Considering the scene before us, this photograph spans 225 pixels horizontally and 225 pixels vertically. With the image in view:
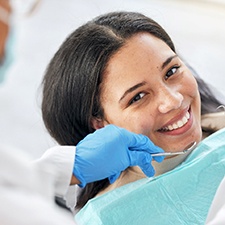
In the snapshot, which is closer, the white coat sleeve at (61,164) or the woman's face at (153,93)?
the white coat sleeve at (61,164)

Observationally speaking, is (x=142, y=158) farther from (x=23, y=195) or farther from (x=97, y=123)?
(x=23, y=195)

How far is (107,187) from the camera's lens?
6.11 ft

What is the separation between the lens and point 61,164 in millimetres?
1376

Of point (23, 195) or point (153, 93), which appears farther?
point (153, 93)

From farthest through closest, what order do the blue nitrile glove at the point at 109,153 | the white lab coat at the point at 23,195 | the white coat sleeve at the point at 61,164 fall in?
the blue nitrile glove at the point at 109,153 → the white coat sleeve at the point at 61,164 → the white lab coat at the point at 23,195

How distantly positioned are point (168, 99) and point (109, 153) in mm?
248

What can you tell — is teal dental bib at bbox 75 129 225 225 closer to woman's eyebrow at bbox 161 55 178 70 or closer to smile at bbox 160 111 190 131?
smile at bbox 160 111 190 131

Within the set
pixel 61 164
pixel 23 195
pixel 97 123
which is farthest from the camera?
pixel 97 123

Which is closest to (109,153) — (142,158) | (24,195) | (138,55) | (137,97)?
(142,158)

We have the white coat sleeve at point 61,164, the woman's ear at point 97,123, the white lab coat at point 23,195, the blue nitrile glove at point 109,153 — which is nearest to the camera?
the white lab coat at point 23,195

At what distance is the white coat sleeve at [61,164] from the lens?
4.26 feet

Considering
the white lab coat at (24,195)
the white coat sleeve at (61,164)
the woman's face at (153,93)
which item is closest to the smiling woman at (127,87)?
the woman's face at (153,93)

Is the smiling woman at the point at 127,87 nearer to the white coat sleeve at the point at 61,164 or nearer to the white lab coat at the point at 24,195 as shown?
the white coat sleeve at the point at 61,164

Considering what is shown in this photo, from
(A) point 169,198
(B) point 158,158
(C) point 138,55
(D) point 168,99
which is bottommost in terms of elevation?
(A) point 169,198
